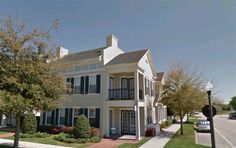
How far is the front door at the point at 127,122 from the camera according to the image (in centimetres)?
2041

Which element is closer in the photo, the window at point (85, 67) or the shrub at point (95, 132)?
the shrub at point (95, 132)

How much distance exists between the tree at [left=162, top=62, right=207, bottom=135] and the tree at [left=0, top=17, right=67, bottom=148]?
12.5 m

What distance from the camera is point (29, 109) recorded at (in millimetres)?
11359

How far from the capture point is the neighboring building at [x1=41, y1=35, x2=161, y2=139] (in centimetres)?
1922

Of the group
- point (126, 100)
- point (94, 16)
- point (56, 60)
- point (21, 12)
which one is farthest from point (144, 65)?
point (21, 12)

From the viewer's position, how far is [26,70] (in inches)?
434

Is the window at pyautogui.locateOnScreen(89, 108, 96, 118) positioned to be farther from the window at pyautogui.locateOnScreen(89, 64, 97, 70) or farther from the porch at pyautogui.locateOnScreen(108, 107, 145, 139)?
the window at pyautogui.locateOnScreen(89, 64, 97, 70)

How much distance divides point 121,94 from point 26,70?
10.9 m

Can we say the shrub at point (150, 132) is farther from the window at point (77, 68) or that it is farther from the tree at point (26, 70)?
the tree at point (26, 70)

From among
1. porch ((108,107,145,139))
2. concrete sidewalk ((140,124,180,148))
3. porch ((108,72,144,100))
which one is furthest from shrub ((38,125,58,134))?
concrete sidewalk ((140,124,180,148))

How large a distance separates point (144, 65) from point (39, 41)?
42.5 feet

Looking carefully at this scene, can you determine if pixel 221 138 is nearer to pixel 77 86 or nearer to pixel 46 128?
pixel 77 86

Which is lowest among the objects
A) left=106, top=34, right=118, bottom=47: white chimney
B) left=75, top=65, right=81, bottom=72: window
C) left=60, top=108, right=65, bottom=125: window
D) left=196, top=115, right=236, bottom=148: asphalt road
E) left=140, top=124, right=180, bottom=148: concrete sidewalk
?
left=196, top=115, right=236, bottom=148: asphalt road

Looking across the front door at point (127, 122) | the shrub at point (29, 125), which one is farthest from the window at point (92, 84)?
the shrub at point (29, 125)
